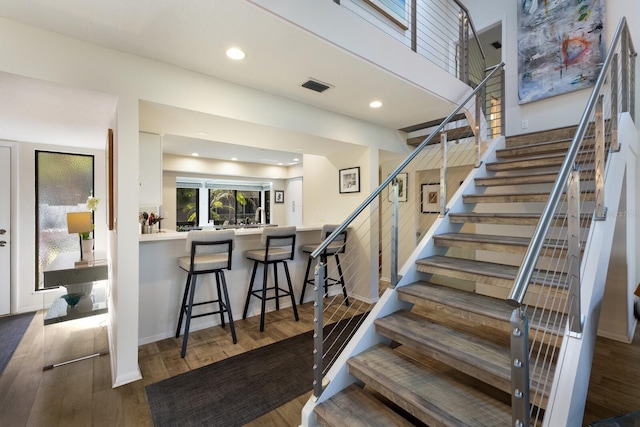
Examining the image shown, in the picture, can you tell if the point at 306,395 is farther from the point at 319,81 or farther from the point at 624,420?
the point at 319,81

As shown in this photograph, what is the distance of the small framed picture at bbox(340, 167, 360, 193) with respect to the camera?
4141 millimetres

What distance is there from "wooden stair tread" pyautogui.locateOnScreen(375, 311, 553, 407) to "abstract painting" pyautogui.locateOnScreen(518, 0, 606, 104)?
154 inches

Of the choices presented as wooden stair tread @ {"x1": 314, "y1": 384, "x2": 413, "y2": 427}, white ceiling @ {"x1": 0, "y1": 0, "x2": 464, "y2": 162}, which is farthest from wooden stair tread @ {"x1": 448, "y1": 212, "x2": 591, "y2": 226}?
wooden stair tread @ {"x1": 314, "y1": 384, "x2": 413, "y2": 427}

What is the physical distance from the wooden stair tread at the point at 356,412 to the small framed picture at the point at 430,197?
4154 millimetres

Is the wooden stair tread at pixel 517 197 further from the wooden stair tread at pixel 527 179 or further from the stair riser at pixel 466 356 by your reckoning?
the stair riser at pixel 466 356

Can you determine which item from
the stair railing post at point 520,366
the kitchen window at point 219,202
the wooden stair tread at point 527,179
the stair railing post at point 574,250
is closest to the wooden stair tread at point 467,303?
the stair railing post at point 574,250

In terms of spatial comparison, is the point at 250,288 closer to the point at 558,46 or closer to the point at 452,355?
the point at 452,355

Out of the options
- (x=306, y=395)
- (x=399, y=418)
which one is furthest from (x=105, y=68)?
(x=399, y=418)

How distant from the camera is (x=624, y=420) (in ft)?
4.64

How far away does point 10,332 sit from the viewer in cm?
304

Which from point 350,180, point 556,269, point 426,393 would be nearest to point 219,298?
point 426,393

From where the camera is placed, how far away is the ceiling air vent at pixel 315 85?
8.73 feet

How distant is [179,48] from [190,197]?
5.19 m

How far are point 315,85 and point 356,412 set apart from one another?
101 inches
